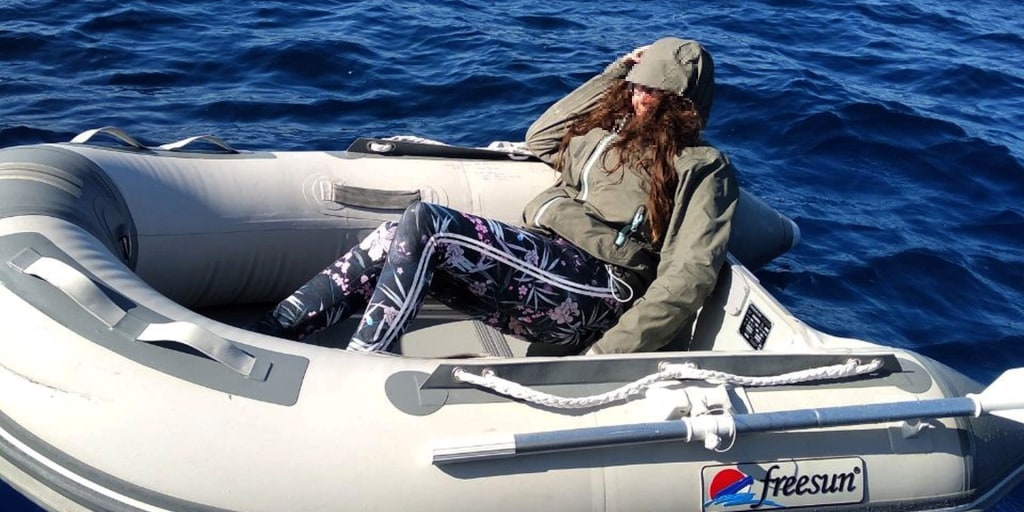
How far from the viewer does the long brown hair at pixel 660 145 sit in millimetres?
2717

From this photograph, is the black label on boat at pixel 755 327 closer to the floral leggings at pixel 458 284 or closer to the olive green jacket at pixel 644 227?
the olive green jacket at pixel 644 227

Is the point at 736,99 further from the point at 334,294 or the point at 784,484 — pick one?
the point at 784,484

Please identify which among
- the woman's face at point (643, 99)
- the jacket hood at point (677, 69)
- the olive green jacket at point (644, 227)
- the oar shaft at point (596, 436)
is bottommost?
the oar shaft at point (596, 436)

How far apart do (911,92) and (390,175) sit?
4.07 metres

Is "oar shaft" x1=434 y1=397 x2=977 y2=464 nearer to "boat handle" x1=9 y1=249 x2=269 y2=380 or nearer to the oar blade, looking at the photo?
the oar blade

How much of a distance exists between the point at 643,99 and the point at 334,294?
3.28 feet

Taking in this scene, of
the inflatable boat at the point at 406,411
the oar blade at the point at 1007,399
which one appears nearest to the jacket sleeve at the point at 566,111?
the inflatable boat at the point at 406,411

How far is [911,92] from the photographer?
6.12 m

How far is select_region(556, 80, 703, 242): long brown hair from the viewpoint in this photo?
8.91 ft

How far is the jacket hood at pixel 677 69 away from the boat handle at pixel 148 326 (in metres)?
1.30

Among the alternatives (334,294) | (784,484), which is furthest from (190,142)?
(784,484)

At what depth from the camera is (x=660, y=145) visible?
2.74 meters

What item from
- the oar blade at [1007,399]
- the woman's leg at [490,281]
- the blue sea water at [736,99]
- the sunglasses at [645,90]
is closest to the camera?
the oar blade at [1007,399]

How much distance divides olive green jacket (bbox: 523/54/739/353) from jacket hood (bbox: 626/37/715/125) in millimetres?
172
